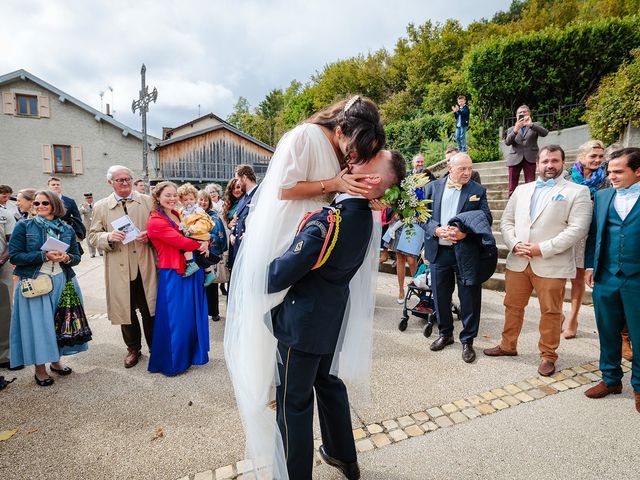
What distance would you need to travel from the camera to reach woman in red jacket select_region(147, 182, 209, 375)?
3576 millimetres

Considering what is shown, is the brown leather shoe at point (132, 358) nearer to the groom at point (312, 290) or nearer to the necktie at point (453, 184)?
the groom at point (312, 290)

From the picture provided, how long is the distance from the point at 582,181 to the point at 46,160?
24694mm

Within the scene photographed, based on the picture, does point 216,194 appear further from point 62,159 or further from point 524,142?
point 62,159

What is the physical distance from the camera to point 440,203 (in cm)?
415

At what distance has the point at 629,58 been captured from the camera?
11.8 m

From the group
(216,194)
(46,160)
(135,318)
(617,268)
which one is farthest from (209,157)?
(617,268)

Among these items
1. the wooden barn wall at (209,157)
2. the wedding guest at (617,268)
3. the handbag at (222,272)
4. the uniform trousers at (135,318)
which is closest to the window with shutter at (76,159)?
the wooden barn wall at (209,157)

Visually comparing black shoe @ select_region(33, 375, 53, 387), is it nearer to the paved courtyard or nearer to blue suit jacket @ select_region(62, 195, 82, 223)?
the paved courtyard

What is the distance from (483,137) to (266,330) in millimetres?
13954

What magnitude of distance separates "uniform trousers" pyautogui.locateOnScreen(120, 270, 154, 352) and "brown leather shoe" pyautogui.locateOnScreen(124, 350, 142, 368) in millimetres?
38

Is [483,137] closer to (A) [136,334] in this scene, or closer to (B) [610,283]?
(B) [610,283]

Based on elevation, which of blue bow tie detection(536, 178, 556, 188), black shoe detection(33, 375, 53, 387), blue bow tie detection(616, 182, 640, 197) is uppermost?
blue bow tie detection(536, 178, 556, 188)

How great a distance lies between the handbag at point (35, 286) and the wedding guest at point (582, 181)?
5.95 metres

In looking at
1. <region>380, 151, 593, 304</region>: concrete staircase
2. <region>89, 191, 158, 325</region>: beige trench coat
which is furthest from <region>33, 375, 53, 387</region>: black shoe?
<region>380, 151, 593, 304</region>: concrete staircase
